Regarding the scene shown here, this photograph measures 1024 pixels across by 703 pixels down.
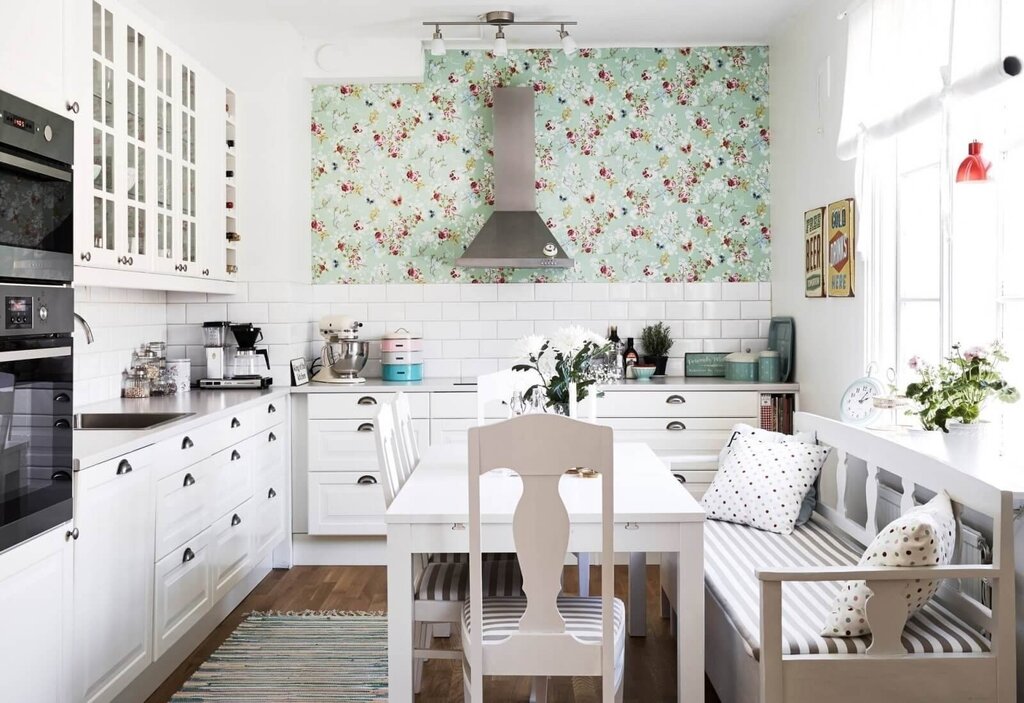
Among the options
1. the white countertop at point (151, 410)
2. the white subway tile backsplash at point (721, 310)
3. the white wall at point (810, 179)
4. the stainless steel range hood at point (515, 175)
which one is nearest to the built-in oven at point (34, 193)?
the white countertop at point (151, 410)

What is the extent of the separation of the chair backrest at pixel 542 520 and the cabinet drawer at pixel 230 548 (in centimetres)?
167

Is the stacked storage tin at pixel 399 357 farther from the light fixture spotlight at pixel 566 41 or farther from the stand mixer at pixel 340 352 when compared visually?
the light fixture spotlight at pixel 566 41

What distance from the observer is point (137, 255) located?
3467 millimetres

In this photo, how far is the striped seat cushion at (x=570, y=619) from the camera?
232 centimetres

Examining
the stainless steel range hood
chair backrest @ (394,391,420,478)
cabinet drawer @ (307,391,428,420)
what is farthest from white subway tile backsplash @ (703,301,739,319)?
chair backrest @ (394,391,420,478)

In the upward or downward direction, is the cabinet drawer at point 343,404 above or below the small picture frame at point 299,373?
below

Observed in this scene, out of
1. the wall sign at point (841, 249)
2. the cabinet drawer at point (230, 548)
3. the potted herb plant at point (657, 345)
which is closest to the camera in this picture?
the cabinet drawer at point (230, 548)

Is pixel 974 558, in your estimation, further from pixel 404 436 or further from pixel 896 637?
pixel 404 436

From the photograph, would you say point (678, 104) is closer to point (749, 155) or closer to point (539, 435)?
point (749, 155)

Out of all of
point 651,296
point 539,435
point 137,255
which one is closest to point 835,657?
point 539,435

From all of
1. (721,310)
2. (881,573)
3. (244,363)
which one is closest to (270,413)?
(244,363)

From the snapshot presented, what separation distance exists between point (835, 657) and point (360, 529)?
2.95 metres

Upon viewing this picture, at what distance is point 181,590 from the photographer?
3.21 metres

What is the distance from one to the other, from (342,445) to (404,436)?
1.37 m
